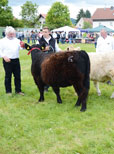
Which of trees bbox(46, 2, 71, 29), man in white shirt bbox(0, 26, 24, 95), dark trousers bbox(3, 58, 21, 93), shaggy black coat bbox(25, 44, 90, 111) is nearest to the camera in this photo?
shaggy black coat bbox(25, 44, 90, 111)

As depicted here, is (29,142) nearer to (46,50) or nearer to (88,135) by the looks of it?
(88,135)

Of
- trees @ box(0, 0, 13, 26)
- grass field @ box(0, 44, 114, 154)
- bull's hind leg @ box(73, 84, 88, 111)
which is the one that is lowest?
grass field @ box(0, 44, 114, 154)

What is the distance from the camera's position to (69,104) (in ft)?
19.1

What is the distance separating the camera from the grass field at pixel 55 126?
11.8ft

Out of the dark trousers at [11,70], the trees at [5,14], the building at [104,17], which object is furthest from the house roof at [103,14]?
the dark trousers at [11,70]

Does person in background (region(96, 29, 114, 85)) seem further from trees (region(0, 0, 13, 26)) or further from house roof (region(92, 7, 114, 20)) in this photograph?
house roof (region(92, 7, 114, 20))

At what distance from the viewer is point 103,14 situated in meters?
97.2

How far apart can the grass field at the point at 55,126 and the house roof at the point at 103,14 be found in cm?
9492

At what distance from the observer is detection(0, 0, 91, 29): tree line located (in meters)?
60.6

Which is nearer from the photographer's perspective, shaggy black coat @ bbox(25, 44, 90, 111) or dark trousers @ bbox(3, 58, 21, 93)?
shaggy black coat @ bbox(25, 44, 90, 111)

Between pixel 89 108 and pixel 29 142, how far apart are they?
2.13 metres

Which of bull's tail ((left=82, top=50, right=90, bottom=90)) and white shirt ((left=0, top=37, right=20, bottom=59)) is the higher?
white shirt ((left=0, top=37, right=20, bottom=59))

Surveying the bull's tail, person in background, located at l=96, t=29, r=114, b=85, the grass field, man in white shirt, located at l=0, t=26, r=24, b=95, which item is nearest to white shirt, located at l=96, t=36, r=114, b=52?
person in background, located at l=96, t=29, r=114, b=85

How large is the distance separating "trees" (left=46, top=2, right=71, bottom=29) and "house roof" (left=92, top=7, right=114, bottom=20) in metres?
19.0
